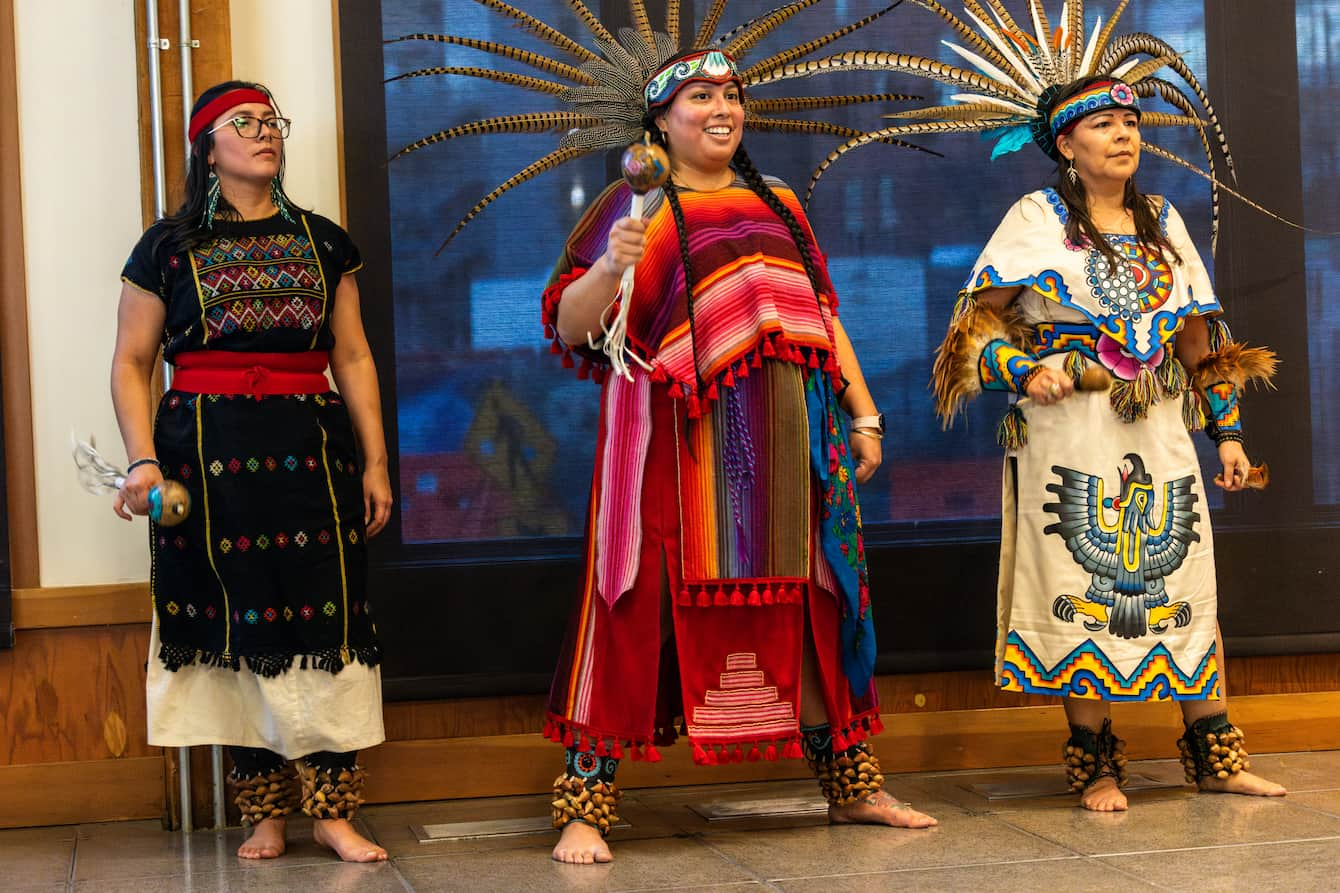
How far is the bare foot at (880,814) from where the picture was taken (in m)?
3.26

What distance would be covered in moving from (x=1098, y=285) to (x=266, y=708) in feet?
6.19

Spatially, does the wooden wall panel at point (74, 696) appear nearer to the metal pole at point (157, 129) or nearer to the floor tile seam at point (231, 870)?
the metal pole at point (157, 129)

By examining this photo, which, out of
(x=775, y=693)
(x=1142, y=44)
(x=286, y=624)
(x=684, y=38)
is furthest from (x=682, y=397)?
(x=1142, y=44)

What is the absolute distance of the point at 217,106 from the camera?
3166 mm

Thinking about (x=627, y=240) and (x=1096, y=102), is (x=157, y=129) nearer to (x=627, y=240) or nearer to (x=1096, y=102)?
(x=627, y=240)

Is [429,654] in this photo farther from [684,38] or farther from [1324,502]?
[1324,502]

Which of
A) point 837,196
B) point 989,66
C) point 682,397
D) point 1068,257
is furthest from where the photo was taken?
point 837,196

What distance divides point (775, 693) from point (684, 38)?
1.58m

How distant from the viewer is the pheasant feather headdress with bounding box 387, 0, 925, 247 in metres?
3.26

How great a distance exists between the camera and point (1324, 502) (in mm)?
4016

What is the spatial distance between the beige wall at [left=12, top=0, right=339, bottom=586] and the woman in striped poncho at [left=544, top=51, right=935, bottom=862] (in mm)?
1087

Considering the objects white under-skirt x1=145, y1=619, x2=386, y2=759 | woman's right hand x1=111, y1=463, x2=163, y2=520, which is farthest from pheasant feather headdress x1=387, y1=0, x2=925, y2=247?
white under-skirt x1=145, y1=619, x2=386, y2=759

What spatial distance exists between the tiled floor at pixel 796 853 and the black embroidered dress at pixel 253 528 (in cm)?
28

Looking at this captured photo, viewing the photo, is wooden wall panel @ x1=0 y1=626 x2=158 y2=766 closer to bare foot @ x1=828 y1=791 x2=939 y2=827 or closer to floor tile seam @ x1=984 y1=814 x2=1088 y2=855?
bare foot @ x1=828 y1=791 x2=939 y2=827
